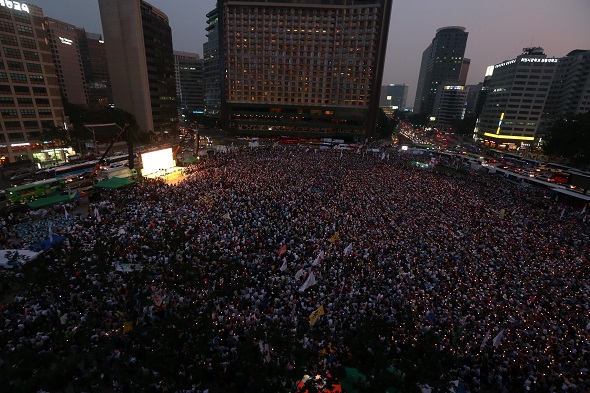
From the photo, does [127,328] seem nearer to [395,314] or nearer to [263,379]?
[263,379]

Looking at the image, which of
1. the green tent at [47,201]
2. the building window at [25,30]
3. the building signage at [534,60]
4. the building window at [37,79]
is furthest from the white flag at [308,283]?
the building signage at [534,60]

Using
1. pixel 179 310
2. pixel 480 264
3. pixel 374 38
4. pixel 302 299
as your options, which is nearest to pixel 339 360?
pixel 302 299

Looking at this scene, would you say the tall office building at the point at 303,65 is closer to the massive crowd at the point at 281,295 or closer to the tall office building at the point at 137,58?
the tall office building at the point at 137,58

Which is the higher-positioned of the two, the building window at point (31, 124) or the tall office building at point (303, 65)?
the tall office building at point (303, 65)

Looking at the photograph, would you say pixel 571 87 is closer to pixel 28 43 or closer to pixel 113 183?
pixel 113 183

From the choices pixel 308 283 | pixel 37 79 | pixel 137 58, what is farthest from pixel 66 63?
pixel 308 283
